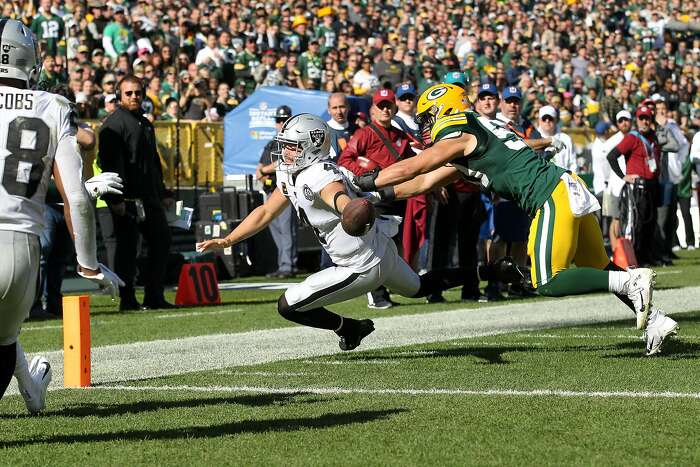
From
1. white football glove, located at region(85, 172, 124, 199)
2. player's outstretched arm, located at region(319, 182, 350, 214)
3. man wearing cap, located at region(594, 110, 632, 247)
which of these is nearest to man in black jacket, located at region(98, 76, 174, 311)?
player's outstretched arm, located at region(319, 182, 350, 214)

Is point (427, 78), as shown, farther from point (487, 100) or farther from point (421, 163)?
point (421, 163)

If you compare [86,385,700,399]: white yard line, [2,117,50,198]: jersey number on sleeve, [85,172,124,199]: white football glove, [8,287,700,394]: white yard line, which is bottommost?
[8,287,700,394]: white yard line

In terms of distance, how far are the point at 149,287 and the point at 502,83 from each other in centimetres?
1122

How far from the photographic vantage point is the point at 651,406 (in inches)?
231

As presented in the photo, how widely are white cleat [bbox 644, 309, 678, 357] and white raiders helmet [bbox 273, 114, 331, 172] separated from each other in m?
2.10

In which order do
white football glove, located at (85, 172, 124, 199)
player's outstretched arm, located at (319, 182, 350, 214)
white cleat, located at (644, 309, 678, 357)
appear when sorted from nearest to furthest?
white football glove, located at (85, 172, 124, 199)
player's outstretched arm, located at (319, 182, 350, 214)
white cleat, located at (644, 309, 678, 357)

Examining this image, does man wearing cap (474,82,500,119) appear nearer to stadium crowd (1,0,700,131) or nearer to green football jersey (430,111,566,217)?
stadium crowd (1,0,700,131)

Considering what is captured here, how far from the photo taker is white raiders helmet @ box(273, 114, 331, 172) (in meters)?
7.64

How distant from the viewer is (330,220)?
25.3 feet

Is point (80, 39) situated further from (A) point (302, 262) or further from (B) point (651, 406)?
(B) point (651, 406)

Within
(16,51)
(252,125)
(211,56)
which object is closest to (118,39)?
(211,56)

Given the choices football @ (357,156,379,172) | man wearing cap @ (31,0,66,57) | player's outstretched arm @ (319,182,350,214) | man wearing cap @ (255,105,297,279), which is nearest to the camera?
player's outstretched arm @ (319,182,350,214)

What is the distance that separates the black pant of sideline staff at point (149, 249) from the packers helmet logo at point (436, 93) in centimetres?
453

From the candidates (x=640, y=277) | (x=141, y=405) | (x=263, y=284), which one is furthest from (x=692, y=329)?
(x=263, y=284)
